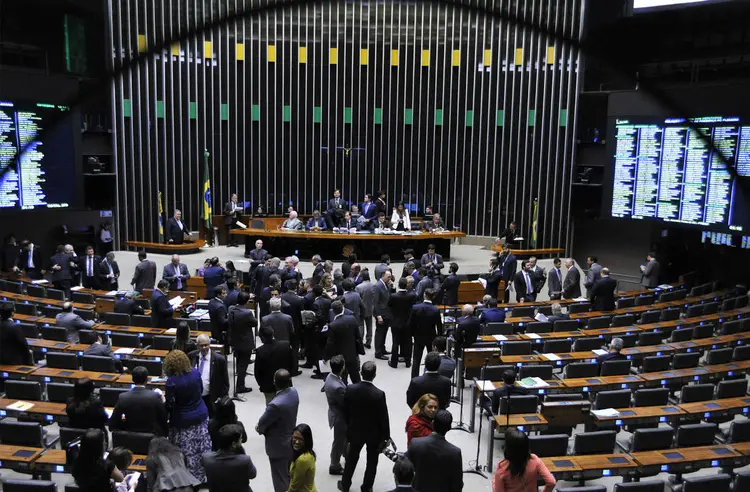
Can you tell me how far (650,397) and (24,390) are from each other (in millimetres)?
6262

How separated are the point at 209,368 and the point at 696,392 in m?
5.07

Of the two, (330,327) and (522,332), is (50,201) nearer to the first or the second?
(330,327)

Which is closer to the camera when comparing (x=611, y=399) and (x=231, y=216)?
(x=611, y=399)

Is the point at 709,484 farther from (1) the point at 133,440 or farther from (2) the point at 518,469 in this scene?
(1) the point at 133,440

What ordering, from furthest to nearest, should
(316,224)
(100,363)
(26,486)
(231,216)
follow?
(231,216), (316,224), (100,363), (26,486)

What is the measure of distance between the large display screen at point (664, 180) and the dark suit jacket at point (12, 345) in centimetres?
983

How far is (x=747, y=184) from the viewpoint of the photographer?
0.92 metres

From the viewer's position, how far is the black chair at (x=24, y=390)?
6.18 m

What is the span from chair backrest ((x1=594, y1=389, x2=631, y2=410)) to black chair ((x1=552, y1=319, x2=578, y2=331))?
2.65 meters

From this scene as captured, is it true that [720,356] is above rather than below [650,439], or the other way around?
above

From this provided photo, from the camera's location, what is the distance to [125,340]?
7922 millimetres

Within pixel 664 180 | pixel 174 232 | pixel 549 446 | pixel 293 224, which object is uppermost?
pixel 664 180

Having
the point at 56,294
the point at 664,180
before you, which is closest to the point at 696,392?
the point at 664,180

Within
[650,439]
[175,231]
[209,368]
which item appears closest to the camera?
[650,439]
